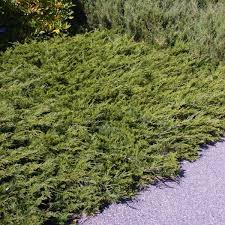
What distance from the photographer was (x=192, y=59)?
16.6 feet

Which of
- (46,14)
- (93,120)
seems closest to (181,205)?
(93,120)

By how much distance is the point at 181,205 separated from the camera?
3.32 m

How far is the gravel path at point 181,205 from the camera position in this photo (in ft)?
10.3

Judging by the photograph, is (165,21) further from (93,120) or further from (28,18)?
(93,120)

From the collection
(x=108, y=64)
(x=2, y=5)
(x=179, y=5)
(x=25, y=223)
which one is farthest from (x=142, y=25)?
(x=25, y=223)

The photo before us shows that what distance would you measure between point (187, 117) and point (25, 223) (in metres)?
2.13

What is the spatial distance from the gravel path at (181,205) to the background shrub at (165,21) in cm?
207

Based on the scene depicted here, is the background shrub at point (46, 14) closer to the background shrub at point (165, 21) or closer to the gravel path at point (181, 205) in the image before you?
the background shrub at point (165, 21)

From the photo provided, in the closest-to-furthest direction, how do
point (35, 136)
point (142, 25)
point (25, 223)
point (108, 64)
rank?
point (25, 223)
point (35, 136)
point (108, 64)
point (142, 25)

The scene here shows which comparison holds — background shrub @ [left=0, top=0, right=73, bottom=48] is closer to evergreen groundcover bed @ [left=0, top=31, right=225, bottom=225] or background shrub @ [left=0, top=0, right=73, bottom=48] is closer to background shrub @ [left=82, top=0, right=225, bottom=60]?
evergreen groundcover bed @ [left=0, top=31, right=225, bottom=225]

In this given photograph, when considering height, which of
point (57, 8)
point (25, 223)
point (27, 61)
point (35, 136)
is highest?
point (57, 8)

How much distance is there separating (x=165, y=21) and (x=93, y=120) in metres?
2.37

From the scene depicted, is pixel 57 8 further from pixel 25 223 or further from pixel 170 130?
pixel 25 223

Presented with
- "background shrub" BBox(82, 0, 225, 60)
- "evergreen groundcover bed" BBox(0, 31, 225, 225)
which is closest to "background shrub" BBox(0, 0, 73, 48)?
"evergreen groundcover bed" BBox(0, 31, 225, 225)
